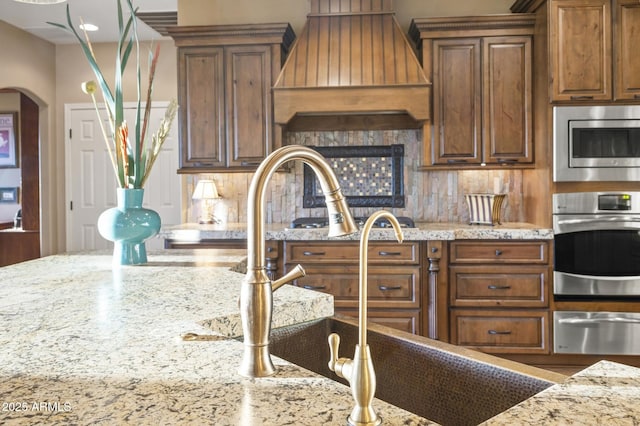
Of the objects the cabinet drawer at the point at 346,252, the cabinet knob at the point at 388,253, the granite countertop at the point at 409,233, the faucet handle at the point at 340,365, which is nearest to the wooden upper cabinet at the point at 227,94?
the granite countertop at the point at 409,233

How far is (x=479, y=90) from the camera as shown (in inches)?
143

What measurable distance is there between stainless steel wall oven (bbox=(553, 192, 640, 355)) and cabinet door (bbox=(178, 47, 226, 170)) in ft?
8.29

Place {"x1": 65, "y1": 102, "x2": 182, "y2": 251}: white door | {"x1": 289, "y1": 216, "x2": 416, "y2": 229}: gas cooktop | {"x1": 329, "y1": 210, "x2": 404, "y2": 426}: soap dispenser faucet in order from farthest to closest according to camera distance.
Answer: {"x1": 65, "y1": 102, "x2": 182, "y2": 251}: white door < {"x1": 289, "y1": 216, "x2": 416, "y2": 229}: gas cooktop < {"x1": 329, "y1": 210, "x2": 404, "y2": 426}: soap dispenser faucet

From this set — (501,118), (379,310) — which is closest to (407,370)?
(379,310)

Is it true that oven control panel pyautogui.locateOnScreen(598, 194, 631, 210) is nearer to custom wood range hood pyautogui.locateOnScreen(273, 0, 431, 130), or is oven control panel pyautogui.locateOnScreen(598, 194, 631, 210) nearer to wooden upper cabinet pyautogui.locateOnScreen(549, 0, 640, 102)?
wooden upper cabinet pyautogui.locateOnScreen(549, 0, 640, 102)

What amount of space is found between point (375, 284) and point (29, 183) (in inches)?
179

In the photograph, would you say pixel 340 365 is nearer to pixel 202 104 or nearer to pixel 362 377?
pixel 362 377

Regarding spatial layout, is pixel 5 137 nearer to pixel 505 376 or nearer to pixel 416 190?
pixel 416 190

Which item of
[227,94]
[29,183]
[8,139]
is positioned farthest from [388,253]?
[8,139]

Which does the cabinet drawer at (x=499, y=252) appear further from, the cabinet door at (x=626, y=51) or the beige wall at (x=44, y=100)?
the beige wall at (x=44, y=100)

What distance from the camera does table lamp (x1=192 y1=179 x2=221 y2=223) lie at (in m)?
3.88

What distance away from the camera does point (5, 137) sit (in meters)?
6.93

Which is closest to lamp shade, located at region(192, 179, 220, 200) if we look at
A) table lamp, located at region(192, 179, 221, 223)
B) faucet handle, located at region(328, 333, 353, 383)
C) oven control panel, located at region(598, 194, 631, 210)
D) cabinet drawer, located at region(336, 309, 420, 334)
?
table lamp, located at region(192, 179, 221, 223)

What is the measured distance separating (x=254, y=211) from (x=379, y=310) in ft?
8.80
